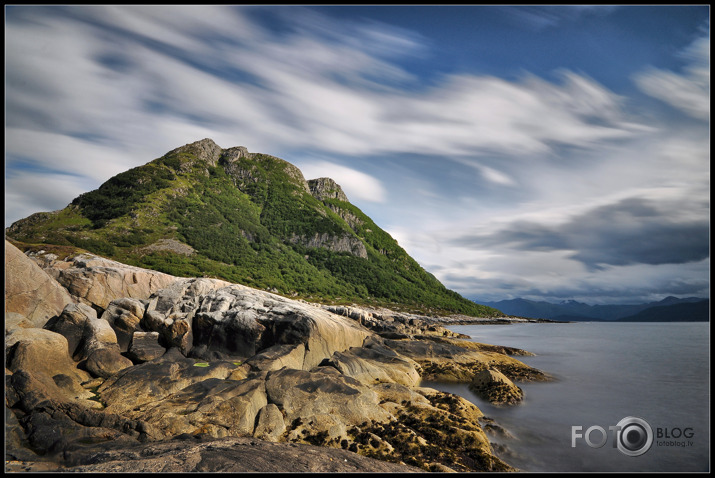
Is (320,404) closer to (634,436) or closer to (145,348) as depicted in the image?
(145,348)

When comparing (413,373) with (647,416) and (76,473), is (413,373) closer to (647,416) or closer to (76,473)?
(647,416)

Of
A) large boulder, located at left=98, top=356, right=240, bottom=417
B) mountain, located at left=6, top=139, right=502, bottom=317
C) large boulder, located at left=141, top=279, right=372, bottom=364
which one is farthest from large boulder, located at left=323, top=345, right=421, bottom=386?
mountain, located at left=6, top=139, right=502, bottom=317

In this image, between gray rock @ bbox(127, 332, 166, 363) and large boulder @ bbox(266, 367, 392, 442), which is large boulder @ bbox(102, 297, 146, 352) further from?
large boulder @ bbox(266, 367, 392, 442)

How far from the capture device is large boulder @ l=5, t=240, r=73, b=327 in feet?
60.8

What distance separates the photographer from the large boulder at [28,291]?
60.8ft

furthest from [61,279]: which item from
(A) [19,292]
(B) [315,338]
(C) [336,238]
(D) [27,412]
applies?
(C) [336,238]

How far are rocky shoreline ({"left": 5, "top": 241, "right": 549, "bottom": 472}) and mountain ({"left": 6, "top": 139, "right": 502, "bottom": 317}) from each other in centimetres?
5746

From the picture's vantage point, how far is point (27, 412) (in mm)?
11227

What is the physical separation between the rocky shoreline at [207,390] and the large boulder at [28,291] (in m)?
0.06

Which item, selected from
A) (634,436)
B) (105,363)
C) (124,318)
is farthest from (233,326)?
(634,436)

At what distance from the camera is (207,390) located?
49.6 ft

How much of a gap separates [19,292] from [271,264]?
120 m

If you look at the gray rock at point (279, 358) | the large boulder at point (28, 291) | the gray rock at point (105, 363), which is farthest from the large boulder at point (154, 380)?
the large boulder at point (28, 291)

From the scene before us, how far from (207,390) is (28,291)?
13.1m
